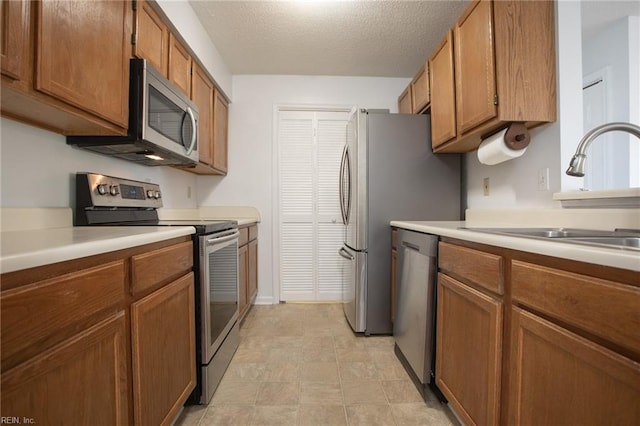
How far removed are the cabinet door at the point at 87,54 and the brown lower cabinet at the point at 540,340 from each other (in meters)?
1.64

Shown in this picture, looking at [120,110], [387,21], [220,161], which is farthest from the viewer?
[220,161]

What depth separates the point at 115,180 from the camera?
1489 millimetres

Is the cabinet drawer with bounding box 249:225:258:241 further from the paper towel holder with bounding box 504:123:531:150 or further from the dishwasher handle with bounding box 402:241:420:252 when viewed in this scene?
the paper towel holder with bounding box 504:123:531:150

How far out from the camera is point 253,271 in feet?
8.67

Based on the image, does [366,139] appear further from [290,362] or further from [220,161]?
[290,362]

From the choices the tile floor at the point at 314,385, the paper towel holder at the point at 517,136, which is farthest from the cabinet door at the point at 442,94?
the tile floor at the point at 314,385

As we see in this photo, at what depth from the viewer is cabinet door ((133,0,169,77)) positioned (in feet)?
4.51

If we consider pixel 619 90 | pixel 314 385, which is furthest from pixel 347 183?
pixel 619 90

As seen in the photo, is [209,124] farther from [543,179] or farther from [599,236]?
[599,236]

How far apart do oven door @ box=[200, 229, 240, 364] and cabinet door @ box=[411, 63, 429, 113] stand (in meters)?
1.82

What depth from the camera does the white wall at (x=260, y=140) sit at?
286 centimetres

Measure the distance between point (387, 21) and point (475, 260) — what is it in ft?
6.38

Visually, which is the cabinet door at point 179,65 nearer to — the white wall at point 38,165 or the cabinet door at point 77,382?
the white wall at point 38,165

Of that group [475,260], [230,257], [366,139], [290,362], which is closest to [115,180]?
[230,257]
